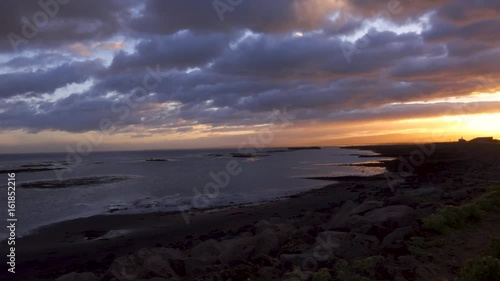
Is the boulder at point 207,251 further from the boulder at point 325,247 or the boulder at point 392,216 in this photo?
the boulder at point 392,216

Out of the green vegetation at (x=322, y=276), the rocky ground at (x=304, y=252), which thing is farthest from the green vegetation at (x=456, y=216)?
the green vegetation at (x=322, y=276)

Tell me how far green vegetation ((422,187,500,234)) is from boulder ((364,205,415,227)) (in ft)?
2.47

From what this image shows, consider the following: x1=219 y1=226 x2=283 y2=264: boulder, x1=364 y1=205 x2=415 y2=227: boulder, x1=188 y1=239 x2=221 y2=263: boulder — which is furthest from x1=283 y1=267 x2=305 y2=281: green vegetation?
x1=364 y1=205 x2=415 y2=227: boulder

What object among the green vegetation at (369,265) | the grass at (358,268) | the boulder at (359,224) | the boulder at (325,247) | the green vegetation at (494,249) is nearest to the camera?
the grass at (358,268)

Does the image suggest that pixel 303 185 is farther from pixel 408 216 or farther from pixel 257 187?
pixel 408 216

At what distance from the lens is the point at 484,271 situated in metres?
6.85

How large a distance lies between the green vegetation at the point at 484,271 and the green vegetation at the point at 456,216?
11.9 ft

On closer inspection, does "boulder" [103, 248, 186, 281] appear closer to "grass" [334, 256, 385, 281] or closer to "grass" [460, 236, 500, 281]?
"grass" [334, 256, 385, 281]

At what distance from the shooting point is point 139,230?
20.4m

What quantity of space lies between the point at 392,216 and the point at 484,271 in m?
5.34

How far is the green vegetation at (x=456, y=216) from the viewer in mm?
10789

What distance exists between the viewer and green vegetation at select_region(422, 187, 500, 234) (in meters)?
10.8

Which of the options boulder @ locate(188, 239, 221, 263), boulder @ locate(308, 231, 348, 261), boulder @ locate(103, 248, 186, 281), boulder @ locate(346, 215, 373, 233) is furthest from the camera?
boulder @ locate(188, 239, 221, 263)

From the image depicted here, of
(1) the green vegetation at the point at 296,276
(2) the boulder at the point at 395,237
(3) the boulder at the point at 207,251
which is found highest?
(2) the boulder at the point at 395,237
